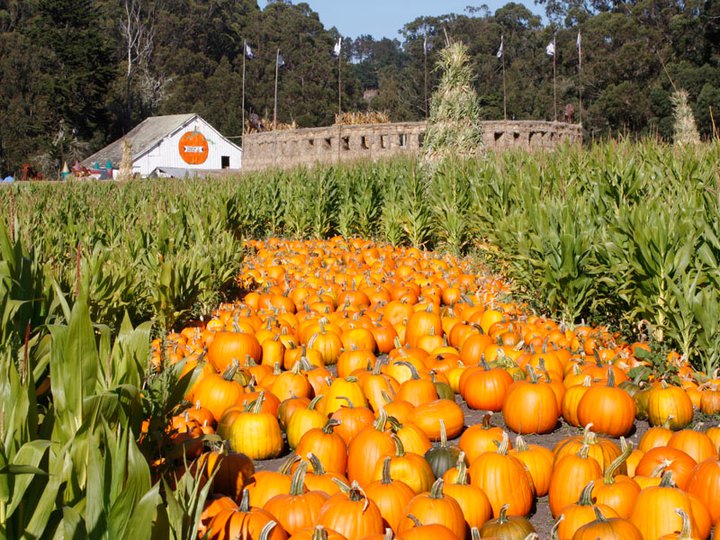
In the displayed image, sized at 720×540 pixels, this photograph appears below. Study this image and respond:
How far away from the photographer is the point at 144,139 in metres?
51.4

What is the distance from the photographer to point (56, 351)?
270 cm

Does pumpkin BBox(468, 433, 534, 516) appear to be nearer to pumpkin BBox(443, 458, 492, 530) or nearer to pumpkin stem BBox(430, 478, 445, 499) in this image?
pumpkin BBox(443, 458, 492, 530)

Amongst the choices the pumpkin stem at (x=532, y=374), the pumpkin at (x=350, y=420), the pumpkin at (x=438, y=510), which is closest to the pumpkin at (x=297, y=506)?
the pumpkin at (x=438, y=510)

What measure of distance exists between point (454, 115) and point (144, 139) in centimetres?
3942

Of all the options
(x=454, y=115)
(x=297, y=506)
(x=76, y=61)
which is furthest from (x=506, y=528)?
(x=76, y=61)

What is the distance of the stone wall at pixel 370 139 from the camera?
25.0 metres

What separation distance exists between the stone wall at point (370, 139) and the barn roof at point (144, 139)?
2110cm

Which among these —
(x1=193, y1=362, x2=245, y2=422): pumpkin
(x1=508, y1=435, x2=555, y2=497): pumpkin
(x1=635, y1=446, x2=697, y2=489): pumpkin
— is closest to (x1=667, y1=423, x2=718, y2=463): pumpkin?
(x1=635, y1=446, x2=697, y2=489): pumpkin

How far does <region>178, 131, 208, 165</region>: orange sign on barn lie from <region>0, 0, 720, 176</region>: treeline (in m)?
7.47

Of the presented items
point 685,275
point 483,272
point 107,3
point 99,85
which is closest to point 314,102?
point 99,85

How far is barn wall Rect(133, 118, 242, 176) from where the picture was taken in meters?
50.1

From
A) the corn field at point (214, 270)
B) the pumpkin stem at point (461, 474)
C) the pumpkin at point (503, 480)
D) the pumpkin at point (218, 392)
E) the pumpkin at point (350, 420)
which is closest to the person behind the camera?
the corn field at point (214, 270)

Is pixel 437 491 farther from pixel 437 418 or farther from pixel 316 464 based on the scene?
pixel 437 418

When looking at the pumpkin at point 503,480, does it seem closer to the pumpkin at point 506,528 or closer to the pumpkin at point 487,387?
the pumpkin at point 506,528
